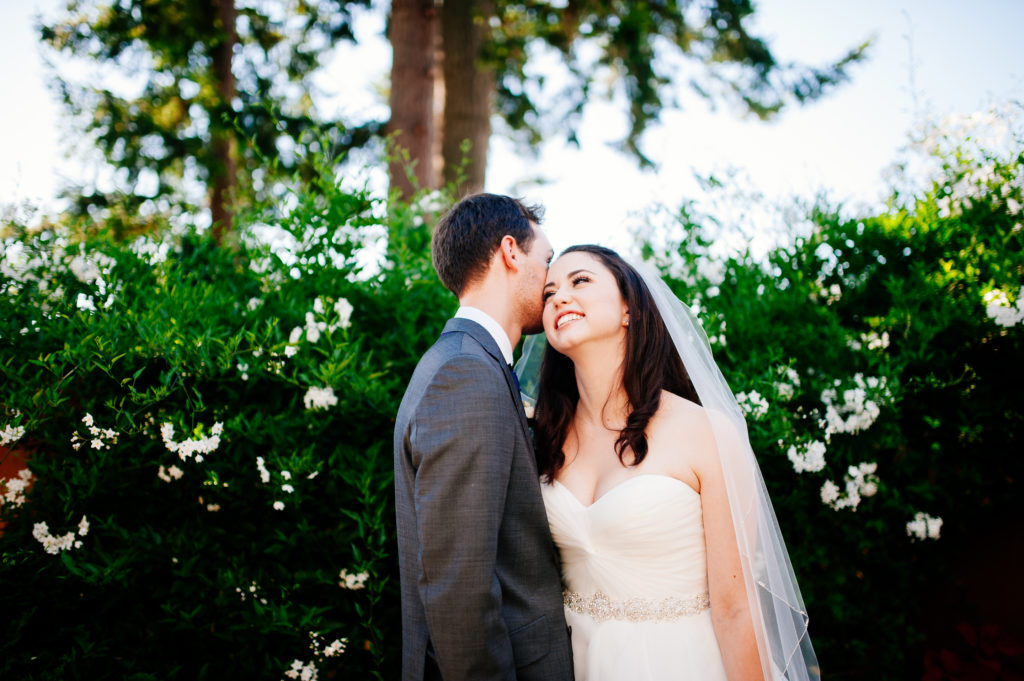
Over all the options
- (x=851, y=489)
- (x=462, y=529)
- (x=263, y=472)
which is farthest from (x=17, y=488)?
(x=851, y=489)

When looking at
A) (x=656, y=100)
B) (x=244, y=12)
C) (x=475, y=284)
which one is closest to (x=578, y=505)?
(x=475, y=284)

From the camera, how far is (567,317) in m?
2.46

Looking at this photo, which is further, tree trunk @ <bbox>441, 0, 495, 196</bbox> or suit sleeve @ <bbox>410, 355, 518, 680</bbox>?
tree trunk @ <bbox>441, 0, 495, 196</bbox>

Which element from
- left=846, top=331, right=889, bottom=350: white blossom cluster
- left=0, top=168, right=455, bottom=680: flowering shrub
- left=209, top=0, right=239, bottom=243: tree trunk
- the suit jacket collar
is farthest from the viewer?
left=209, top=0, right=239, bottom=243: tree trunk

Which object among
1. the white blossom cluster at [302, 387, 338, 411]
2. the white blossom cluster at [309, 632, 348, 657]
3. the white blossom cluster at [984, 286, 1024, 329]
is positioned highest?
the white blossom cluster at [984, 286, 1024, 329]

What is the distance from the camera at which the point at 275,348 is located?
103 inches

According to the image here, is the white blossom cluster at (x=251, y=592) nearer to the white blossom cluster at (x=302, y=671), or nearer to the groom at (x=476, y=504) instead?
the white blossom cluster at (x=302, y=671)

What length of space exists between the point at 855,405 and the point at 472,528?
6.65ft

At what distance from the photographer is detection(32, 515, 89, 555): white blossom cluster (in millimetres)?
2410

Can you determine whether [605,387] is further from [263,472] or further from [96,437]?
[96,437]

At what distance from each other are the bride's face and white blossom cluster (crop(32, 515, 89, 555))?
2021mm

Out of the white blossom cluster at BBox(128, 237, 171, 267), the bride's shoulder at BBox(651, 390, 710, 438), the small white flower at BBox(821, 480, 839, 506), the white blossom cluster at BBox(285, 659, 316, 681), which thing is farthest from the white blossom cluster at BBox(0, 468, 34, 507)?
the small white flower at BBox(821, 480, 839, 506)

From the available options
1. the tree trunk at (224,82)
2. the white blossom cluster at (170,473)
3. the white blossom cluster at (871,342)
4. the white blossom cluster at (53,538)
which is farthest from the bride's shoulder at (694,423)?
the tree trunk at (224,82)

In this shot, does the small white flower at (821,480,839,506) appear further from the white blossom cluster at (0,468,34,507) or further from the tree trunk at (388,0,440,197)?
the tree trunk at (388,0,440,197)
